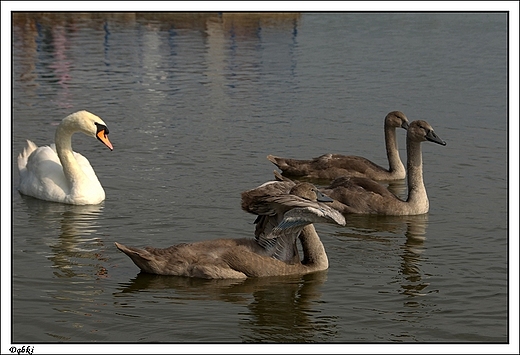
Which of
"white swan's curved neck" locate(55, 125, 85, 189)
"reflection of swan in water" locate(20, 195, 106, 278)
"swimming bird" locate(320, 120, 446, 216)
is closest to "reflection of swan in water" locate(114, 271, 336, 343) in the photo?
"reflection of swan in water" locate(20, 195, 106, 278)

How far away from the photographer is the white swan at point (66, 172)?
14961 millimetres

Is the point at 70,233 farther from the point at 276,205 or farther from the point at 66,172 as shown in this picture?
the point at 276,205

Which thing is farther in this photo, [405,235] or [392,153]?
[392,153]

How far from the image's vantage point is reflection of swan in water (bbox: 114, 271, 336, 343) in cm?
1015

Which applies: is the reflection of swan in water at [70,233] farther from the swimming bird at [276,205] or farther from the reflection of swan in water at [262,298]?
the swimming bird at [276,205]

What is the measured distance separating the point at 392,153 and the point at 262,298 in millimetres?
6877

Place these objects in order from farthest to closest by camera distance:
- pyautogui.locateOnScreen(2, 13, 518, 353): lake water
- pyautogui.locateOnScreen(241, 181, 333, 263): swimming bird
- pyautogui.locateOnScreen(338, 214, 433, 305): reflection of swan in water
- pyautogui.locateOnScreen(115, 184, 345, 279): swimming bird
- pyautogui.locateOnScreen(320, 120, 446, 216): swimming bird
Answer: pyautogui.locateOnScreen(320, 120, 446, 216): swimming bird
pyautogui.locateOnScreen(338, 214, 433, 305): reflection of swan in water
pyautogui.locateOnScreen(115, 184, 345, 279): swimming bird
pyautogui.locateOnScreen(241, 181, 333, 263): swimming bird
pyautogui.locateOnScreen(2, 13, 518, 353): lake water

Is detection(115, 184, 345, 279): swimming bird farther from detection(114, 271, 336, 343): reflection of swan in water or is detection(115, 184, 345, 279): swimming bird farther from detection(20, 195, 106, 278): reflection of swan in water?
detection(20, 195, 106, 278): reflection of swan in water

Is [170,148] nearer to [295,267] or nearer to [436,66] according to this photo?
[295,267]

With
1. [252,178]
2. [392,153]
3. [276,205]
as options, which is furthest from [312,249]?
[392,153]

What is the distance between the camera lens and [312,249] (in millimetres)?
11828

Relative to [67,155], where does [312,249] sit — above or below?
below

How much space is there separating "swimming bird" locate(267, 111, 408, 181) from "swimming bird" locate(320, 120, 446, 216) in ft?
4.24

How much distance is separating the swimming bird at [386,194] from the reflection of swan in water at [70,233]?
330 centimetres
